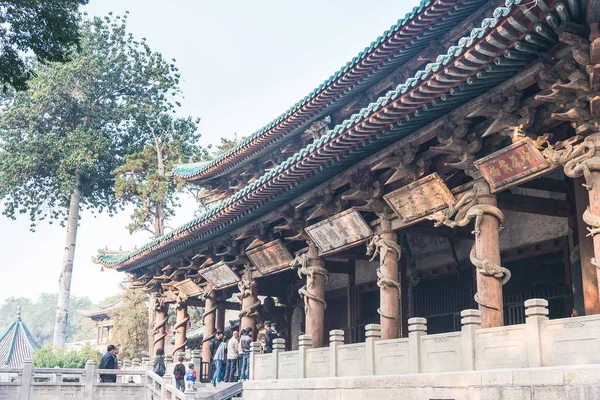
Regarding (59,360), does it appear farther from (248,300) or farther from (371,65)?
(371,65)

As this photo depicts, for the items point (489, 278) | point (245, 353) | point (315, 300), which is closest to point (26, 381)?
point (245, 353)

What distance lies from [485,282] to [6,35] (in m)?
7.67

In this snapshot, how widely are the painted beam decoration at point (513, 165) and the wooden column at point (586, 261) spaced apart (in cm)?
114

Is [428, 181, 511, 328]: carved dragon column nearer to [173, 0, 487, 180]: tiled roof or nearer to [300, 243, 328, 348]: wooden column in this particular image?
[300, 243, 328, 348]: wooden column

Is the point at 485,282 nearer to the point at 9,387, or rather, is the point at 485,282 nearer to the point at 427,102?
the point at 427,102

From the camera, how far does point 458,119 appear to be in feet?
36.1

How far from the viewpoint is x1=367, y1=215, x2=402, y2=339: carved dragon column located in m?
13.2

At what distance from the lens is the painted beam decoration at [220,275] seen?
19.8 meters

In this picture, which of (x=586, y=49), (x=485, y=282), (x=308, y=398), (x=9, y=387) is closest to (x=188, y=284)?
(x=9, y=387)

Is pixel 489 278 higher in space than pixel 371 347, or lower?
higher

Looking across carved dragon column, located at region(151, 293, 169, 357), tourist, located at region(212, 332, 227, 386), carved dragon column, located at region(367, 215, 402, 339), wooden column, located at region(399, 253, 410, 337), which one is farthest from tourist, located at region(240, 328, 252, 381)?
carved dragon column, located at region(151, 293, 169, 357)

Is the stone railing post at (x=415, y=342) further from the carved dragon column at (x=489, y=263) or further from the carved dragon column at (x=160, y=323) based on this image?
the carved dragon column at (x=160, y=323)

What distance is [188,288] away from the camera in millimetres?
23094

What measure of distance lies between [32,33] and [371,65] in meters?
9.38
